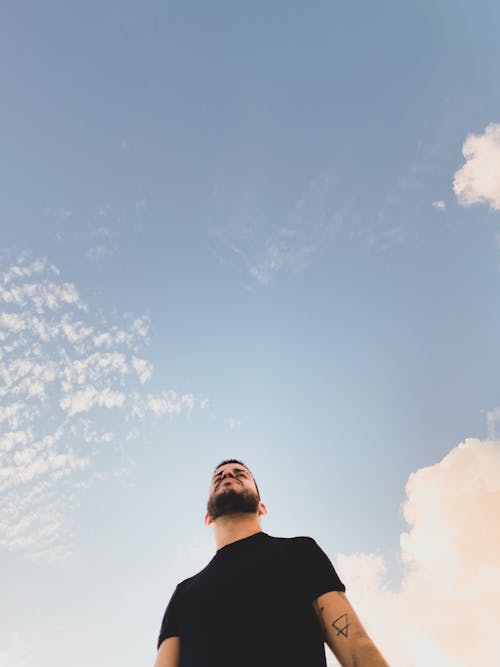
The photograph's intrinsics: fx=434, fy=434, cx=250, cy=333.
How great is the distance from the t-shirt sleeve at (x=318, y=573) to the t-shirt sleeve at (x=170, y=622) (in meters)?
1.57

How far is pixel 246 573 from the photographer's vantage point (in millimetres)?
4371

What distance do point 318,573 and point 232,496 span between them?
5.55 ft

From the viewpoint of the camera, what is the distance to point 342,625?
3.77 meters

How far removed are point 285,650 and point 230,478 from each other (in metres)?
2.53

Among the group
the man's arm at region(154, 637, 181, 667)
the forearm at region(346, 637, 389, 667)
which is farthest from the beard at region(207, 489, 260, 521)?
the forearm at region(346, 637, 389, 667)

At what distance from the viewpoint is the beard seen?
18.1ft

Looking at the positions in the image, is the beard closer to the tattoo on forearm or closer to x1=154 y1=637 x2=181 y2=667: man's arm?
x1=154 y1=637 x2=181 y2=667: man's arm

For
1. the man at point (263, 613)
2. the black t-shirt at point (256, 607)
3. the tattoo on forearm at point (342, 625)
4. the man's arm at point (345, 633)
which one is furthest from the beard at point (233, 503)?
the tattoo on forearm at point (342, 625)

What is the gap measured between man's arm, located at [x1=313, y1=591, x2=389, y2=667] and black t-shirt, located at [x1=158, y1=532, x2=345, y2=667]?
0.08 meters

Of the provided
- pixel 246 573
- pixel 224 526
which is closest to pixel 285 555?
pixel 246 573

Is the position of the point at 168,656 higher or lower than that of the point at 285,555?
lower

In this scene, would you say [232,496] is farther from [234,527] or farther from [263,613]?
[263,613]

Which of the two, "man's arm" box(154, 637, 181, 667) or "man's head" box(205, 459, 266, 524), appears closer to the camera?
"man's arm" box(154, 637, 181, 667)

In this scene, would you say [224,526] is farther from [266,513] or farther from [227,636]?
[227,636]
